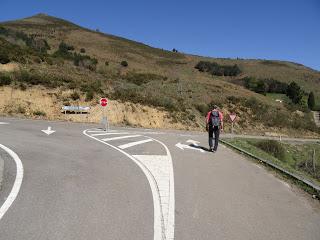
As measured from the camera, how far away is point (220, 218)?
23.8ft

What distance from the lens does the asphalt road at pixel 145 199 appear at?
644 cm

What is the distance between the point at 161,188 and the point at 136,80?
4622 centimetres

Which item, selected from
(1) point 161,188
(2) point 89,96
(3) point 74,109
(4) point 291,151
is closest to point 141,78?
(2) point 89,96

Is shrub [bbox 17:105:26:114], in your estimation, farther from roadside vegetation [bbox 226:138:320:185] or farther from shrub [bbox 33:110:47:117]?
roadside vegetation [bbox 226:138:320:185]

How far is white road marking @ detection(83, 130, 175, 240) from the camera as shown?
659 centimetres

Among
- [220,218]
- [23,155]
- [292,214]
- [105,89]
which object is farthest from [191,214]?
[105,89]

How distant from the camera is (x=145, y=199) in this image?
8148 mm

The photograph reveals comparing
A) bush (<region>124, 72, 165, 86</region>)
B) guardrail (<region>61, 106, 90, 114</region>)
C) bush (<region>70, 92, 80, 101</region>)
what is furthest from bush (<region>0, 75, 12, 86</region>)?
bush (<region>124, 72, 165, 86</region>)

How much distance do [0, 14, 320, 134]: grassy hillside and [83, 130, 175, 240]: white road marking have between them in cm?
2123

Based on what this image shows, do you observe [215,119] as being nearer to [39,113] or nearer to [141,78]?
[39,113]

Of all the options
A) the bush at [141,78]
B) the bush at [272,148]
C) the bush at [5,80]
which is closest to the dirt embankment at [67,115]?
the bush at [5,80]

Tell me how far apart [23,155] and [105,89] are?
26.2m

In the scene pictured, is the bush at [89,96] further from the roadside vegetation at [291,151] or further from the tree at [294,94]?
the tree at [294,94]

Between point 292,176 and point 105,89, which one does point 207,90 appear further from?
point 292,176
